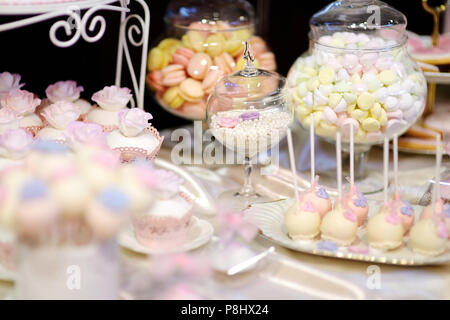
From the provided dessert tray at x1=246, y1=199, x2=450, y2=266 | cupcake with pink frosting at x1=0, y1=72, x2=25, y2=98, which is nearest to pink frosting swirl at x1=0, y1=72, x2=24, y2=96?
cupcake with pink frosting at x1=0, y1=72, x2=25, y2=98

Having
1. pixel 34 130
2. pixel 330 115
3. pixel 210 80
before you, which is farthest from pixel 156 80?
pixel 330 115

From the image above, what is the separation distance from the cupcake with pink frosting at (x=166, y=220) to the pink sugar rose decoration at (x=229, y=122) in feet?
0.90

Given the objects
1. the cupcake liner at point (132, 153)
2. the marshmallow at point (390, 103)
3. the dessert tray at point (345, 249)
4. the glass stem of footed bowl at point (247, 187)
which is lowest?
the glass stem of footed bowl at point (247, 187)

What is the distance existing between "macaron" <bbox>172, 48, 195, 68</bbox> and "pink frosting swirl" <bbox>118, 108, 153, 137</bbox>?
0.39 meters

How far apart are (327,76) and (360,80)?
8 centimetres

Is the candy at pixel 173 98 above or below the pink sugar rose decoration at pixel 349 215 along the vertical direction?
above

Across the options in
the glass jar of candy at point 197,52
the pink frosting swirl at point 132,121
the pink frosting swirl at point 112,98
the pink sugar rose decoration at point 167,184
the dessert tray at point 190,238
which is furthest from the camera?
the glass jar of candy at point 197,52

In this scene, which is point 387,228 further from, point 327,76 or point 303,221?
point 327,76

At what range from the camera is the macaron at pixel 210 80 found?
177 centimetres

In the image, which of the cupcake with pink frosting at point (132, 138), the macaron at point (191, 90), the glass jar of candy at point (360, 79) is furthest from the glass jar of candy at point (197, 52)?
the cupcake with pink frosting at point (132, 138)

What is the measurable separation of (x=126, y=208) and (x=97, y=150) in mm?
127

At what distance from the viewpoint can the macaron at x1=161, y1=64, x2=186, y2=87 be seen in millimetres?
1801

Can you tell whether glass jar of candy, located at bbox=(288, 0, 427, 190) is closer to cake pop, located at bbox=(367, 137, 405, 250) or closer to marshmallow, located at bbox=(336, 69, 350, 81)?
marshmallow, located at bbox=(336, 69, 350, 81)

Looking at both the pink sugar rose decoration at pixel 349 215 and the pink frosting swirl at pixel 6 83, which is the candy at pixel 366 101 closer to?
the pink sugar rose decoration at pixel 349 215
